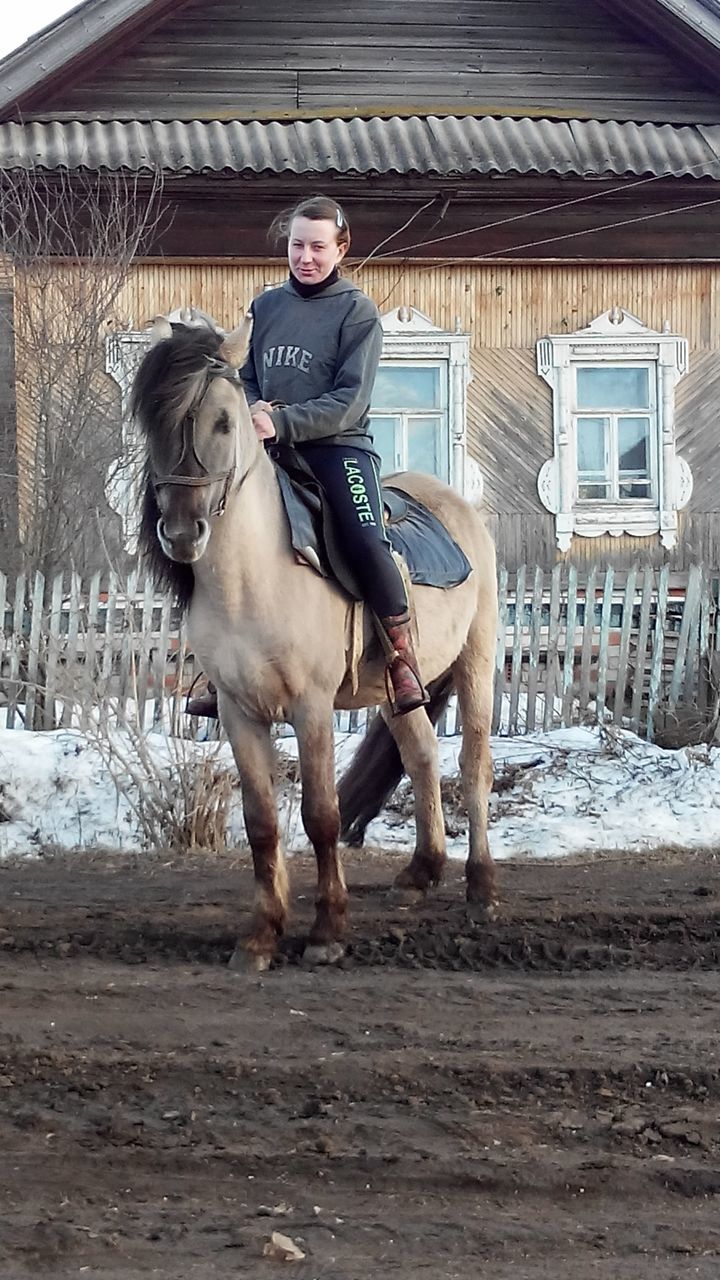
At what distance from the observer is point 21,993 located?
15.0 ft

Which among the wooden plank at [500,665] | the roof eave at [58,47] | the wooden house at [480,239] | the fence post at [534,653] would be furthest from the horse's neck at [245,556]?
the roof eave at [58,47]

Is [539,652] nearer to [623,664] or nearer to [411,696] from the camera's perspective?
[623,664]

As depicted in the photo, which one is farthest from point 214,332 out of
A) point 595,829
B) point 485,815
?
point 595,829

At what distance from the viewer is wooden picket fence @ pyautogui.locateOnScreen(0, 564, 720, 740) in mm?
9797

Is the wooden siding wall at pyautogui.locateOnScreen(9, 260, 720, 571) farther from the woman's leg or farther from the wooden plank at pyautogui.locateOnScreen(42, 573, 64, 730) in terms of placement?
the woman's leg

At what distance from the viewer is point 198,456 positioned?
4.53 meters

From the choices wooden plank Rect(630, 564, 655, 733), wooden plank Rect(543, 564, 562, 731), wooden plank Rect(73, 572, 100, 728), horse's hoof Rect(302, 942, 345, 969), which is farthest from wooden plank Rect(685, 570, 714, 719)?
horse's hoof Rect(302, 942, 345, 969)

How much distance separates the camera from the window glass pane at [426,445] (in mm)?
14719

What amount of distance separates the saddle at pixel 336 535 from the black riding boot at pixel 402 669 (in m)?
0.19

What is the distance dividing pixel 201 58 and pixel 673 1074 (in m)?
14.1

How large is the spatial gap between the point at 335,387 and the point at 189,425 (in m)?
→ 0.92

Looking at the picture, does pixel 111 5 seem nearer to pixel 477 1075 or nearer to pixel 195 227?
pixel 195 227

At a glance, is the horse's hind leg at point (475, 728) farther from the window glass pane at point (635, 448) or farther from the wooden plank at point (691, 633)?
the window glass pane at point (635, 448)

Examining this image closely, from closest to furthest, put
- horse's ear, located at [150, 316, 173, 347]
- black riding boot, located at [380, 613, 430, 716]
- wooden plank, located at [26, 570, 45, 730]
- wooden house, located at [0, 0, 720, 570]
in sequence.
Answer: horse's ear, located at [150, 316, 173, 347] → black riding boot, located at [380, 613, 430, 716] → wooden plank, located at [26, 570, 45, 730] → wooden house, located at [0, 0, 720, 570]
